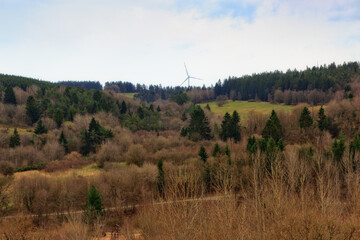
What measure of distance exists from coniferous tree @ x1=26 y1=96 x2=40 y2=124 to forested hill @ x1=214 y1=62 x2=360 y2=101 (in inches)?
4105

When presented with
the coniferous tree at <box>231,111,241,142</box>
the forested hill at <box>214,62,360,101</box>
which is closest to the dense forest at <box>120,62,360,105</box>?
the forested hill at <box>214,62,360,101</box>

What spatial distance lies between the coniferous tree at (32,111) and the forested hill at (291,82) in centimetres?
10427

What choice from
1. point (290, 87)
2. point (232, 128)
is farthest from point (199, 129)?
point (290, 87)

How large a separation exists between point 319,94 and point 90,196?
362 ft

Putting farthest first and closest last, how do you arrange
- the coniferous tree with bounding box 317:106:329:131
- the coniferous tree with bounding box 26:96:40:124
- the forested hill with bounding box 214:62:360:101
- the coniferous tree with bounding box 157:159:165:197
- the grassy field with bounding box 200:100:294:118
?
1. the forested hill with bounding box 214:62:360:101
2. the grassy field with bounding box 200:100:294:118
3. the coniferous tree with bounding box 26:96:40:124
4. the coniferous tree with bounding box 317:106:329:131
5. the coniferous tree with bounding box 157:159:165:197

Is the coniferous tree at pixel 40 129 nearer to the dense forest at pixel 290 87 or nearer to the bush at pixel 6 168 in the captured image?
the bush at pixel 6 168

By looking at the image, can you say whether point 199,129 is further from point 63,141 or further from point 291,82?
point 291,82

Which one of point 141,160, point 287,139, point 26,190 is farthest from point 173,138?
point 26,190

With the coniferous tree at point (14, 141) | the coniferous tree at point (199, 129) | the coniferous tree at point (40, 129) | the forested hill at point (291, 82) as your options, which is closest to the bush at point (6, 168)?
the coniferous tree at point (14, 141)

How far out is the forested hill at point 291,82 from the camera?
121000 millimetres

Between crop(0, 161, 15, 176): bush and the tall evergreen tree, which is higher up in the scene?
the tall evergreen tree

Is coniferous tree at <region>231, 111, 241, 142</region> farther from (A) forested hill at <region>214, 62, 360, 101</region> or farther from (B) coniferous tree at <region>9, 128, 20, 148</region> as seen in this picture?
(A) forested hill at <region>214, 62, 360, 101</region>

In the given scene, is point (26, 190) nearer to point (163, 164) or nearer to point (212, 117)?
point (163, 164)

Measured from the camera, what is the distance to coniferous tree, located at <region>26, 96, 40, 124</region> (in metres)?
84.1
